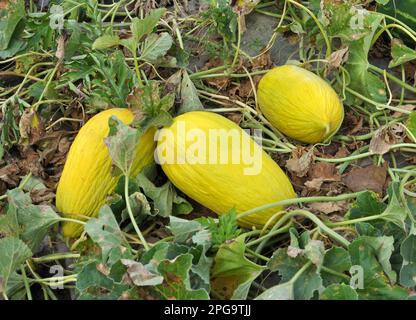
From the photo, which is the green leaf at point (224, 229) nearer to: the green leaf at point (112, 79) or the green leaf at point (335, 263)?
the green leaf at point (335, 263)

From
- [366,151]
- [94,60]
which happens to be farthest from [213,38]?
[366,151]

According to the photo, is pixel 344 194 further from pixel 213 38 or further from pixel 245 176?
pixel 213 38

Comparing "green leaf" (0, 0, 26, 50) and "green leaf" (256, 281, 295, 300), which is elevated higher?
"green leaf" (0, 0, 26, 50)

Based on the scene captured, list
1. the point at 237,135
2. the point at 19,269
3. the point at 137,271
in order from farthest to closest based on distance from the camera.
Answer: the point at 237,135
the point at 19,269
the point at 137,271

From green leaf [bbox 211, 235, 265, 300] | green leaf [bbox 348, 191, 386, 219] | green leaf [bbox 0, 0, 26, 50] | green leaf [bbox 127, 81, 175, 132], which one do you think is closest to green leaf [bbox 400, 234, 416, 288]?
green leaf [bbox 348, 191, 386, 219]

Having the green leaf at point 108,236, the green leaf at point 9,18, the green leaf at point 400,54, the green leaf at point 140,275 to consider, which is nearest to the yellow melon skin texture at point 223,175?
the green leaf at point 108,236

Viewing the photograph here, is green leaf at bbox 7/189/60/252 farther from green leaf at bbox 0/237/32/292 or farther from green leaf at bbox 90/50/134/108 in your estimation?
green leaf at bbox 90/50/134/108

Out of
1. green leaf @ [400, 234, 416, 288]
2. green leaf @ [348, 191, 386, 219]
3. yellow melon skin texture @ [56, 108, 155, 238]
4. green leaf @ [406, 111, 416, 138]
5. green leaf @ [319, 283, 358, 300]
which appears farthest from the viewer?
green leaf @ [406, 111, 416, 138]
